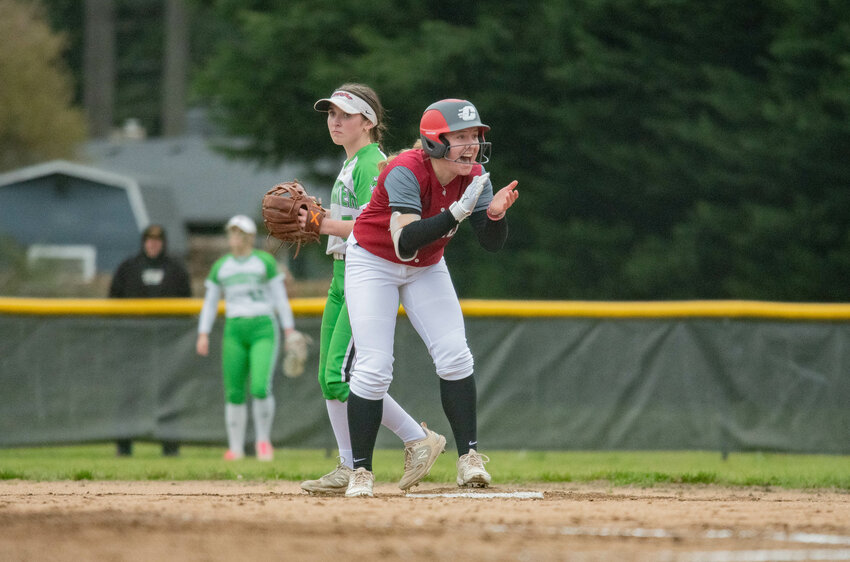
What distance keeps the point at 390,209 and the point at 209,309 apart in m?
5.34

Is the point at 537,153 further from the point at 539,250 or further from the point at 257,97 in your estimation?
the point at 257,97

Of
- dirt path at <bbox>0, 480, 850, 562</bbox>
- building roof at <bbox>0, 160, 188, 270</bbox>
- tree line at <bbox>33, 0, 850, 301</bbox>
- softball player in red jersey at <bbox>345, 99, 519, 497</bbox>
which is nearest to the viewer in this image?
dirt path at <bbox>0, 480, 850, 562</bbox>

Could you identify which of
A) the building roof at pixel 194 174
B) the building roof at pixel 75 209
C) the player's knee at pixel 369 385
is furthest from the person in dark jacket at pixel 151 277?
the building roof at pixel 194 174

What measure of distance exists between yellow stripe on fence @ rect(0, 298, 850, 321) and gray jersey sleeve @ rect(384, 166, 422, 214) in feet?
17.5

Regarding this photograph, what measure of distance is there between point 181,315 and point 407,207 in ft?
20.3

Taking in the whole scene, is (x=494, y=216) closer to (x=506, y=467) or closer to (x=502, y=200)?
→ (x=502, y=200)

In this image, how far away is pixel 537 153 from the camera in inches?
803

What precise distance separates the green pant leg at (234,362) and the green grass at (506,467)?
583 millimetres

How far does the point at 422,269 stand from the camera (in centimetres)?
684

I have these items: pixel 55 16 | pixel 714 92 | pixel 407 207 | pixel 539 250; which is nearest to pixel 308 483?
pixel 407 207

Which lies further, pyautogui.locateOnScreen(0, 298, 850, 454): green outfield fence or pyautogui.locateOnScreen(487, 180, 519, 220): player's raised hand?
pyautogui.locateOnScreen(0, 298, 850, 454): green outfield fence

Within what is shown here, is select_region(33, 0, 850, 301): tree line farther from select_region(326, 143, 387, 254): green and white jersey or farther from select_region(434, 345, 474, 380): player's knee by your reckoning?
select_region(434, 345, 474, 380): player's knee

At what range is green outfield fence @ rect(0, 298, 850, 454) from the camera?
1142 centimetres

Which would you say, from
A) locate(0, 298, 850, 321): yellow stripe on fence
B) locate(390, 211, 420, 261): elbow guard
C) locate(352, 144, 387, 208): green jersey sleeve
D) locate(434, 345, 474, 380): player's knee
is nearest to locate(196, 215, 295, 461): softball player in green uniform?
locate(0, 298, 850, 321): yellow stripe on fence
